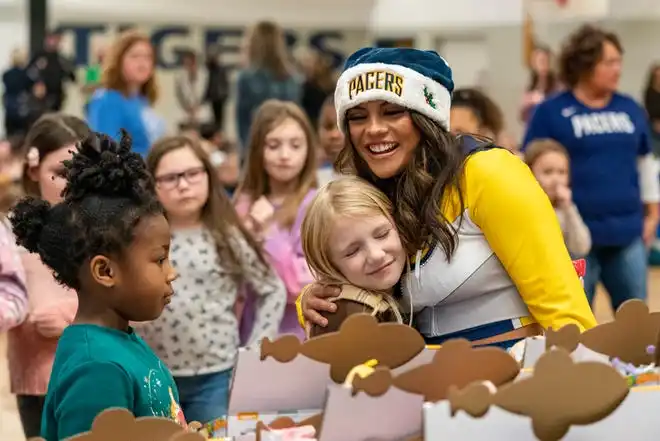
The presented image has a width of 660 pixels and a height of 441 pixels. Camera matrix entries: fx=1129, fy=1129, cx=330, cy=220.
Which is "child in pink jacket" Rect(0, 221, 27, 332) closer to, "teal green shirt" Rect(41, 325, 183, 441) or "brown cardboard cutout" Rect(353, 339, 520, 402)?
"teal green shirt" Rect(41, 325, 183, 441)

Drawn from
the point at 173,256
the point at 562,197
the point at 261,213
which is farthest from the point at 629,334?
the point at 562,197

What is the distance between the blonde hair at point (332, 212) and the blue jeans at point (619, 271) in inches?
116

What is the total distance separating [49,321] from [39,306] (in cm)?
8

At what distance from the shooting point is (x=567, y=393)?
Answer: 1.45 m

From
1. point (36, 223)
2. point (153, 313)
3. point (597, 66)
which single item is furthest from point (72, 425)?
point (597, 66)

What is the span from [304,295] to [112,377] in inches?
24.1

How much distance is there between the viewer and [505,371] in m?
1.58

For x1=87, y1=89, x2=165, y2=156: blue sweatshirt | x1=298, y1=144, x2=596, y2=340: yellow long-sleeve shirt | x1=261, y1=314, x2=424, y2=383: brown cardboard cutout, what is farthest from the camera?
x1=87, y1=89, x2=165, y2=156: blue sweatshirt

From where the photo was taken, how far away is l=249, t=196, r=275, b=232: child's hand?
4406 mm

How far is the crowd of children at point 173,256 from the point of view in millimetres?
1963

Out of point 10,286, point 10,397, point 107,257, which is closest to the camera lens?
point 107,257

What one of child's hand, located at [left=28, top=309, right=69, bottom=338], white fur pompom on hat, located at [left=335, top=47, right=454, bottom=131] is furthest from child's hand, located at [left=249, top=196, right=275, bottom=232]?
white fur pompom on hat, located at [left=335, top=47, right=454, bottom=131]

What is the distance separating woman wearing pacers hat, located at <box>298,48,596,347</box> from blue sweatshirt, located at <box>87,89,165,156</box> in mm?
3519

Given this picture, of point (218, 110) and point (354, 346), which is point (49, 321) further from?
point (218, 110)
